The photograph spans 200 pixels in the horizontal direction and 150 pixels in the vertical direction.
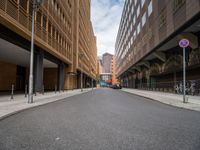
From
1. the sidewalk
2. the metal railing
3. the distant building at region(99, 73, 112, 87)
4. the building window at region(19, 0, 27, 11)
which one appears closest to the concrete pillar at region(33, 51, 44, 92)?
the sidewalk

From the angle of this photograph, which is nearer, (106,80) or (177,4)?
(177,4)

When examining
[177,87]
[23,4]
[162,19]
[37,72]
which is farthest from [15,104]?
[162,19]

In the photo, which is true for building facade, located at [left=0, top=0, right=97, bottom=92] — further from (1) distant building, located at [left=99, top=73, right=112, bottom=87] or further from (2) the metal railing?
(1) distant building, located at [left=99, top=73, right=112, bottom=87]

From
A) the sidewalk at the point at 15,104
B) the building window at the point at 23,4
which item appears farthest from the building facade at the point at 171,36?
the building window at the point at 23,4

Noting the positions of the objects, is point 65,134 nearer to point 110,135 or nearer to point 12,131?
point 110,135

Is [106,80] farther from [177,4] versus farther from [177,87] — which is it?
[177,4]

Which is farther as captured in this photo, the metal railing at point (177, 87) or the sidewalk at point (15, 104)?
the metal railing at point (177, 87)

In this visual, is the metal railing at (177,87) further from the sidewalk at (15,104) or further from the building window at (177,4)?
the sidewalk at (15,104)

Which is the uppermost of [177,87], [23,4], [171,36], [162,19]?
[162,19]

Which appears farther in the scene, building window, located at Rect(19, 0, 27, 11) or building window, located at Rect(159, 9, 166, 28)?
building window, located at Rect(159, 9, 166, 28)

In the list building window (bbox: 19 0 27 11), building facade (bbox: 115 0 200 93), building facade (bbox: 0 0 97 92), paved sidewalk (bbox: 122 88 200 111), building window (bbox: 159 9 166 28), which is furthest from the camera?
building window (bbox: 159 9 166 28)

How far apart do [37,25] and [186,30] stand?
16397 millimetres

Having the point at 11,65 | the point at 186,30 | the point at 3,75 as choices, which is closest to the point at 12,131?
the point at 186,30

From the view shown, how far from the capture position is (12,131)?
13.3 ft
